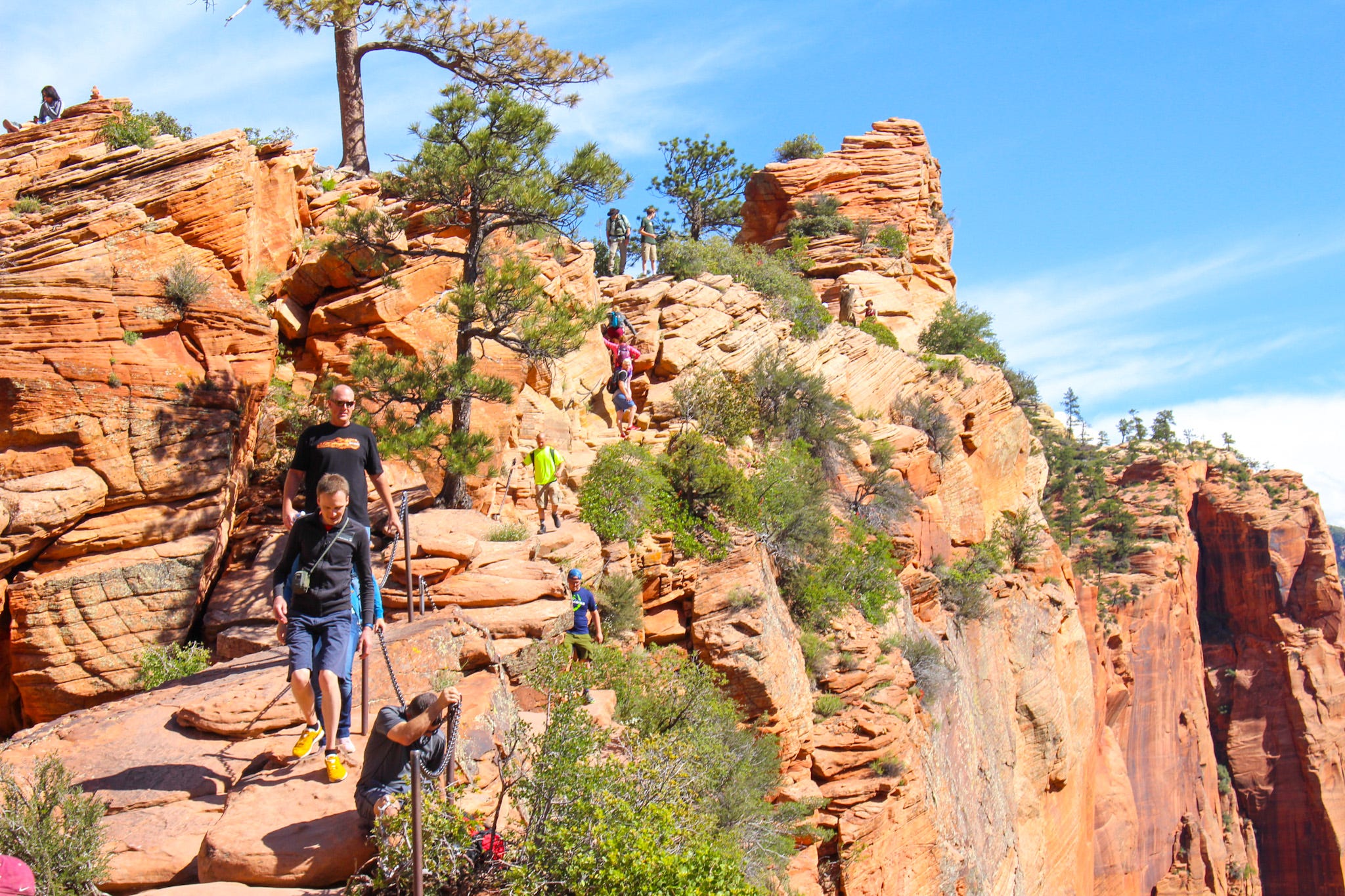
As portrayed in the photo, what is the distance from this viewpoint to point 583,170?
12953 millimetres

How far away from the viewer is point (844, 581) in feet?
50.0

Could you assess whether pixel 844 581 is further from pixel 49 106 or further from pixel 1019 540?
pixel 49 106

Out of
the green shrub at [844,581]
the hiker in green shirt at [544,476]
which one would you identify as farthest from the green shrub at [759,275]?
the hiker in green shirt at [544,476]

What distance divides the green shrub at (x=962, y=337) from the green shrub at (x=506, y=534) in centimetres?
1698

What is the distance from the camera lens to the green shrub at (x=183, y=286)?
11688mm

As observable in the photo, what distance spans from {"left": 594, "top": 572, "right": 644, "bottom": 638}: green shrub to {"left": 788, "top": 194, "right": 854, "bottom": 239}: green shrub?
19.0 meters

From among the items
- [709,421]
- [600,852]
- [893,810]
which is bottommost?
[893,810]

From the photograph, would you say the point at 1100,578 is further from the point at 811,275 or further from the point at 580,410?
the point at 580,410

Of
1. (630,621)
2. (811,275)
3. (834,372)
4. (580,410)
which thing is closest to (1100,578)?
(811,275)

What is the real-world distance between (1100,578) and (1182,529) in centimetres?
841

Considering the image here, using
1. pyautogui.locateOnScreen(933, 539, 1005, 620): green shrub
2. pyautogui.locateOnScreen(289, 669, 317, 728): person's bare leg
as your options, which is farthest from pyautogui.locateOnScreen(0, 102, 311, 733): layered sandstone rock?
pyautogui.locateOnScreen(933, 539, 1005, 620): green shrub

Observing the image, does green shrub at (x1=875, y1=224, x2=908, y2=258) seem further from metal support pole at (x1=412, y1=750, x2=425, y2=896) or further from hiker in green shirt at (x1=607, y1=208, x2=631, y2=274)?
metal support pole at (x1=412, y1=750, x2=425, y2=896)

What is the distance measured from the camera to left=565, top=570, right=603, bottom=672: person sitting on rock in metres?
9.91

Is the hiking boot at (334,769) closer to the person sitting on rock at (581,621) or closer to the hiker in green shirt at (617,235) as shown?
the person sitting on rock at (581,621)
